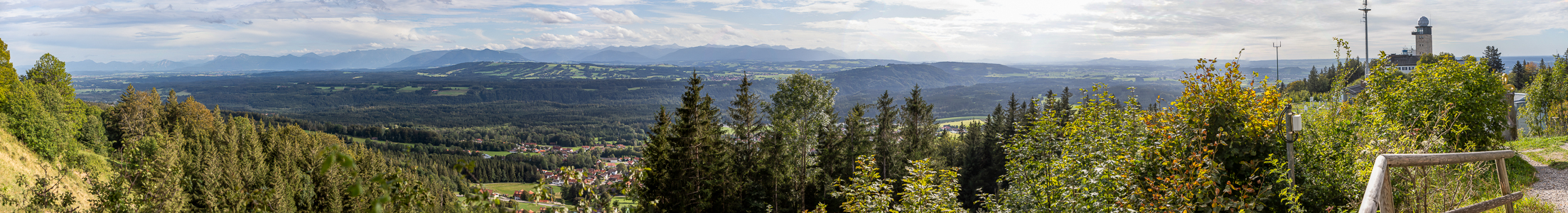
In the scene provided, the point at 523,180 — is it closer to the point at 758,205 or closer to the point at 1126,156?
the point at 758,205

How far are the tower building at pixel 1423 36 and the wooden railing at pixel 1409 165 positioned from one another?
365ft

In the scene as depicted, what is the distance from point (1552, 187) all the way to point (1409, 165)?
1247 centimetres

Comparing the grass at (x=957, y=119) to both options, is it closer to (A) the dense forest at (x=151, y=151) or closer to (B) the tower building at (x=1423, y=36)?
(B) the tower building at (x=1423, y=36)

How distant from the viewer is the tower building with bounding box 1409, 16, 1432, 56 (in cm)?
8744

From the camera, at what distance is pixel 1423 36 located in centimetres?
8794

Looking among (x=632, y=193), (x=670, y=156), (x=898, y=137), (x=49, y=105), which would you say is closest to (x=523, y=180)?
(x=49, y=105)

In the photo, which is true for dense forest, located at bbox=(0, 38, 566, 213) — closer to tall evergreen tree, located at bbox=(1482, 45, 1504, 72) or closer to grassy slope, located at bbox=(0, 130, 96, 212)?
grassy slope, located at bbox=(0, 130, 96, 212)

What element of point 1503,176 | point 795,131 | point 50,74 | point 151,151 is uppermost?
point 50,74

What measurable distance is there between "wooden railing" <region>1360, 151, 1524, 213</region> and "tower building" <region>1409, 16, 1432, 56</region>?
11115cm

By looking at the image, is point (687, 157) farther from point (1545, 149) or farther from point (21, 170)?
point (21, 170)

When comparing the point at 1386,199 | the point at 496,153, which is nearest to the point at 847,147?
the point at 1386,199

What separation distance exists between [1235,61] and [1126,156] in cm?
138

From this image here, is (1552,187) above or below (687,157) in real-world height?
above

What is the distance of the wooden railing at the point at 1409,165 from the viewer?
126 inches
